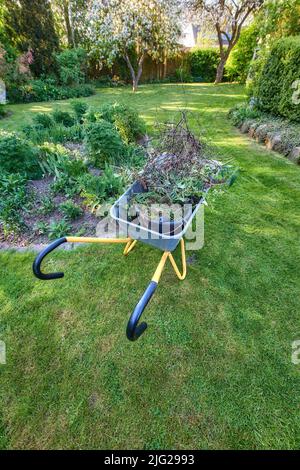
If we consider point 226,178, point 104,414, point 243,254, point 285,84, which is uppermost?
point 285,84

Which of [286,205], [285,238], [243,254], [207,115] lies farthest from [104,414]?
[207,115]

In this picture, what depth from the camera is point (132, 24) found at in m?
8.90

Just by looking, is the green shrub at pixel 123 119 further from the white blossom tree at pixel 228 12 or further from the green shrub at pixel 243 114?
the white blossom tree at pixel 228 12

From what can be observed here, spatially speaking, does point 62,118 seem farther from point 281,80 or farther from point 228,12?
point 228,12

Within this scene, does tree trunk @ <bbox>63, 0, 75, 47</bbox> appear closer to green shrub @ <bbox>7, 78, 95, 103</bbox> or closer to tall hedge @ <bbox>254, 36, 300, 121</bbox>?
green shrub @ <bbox>7, 78, 95, 103</bbox>

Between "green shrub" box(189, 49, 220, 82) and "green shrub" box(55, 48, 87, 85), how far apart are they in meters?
6.22

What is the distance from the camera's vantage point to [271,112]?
18.2 ft

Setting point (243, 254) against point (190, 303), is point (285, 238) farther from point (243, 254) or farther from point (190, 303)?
point (190, 303)

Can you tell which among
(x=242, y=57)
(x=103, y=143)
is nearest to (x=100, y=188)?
(x=103, y=143)

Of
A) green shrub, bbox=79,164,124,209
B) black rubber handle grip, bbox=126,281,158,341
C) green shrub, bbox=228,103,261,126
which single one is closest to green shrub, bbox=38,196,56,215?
green shrub, bbox=79,164,124,209

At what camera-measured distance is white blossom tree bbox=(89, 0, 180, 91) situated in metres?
8.77

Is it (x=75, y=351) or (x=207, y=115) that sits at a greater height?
(x=207, y=115)

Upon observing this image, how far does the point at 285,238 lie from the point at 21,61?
1083cm

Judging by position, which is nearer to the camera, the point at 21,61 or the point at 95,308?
the point at 95,308
